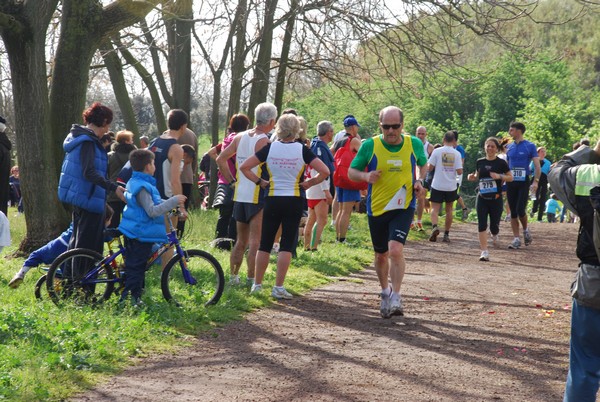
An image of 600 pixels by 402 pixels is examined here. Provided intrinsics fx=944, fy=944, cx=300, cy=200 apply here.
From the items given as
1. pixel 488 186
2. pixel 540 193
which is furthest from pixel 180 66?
pixel 540 193

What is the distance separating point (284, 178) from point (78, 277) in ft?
7.15

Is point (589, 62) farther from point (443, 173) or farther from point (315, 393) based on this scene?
point (315, 393)

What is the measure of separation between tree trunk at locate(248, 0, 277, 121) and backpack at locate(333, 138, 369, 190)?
137 inches

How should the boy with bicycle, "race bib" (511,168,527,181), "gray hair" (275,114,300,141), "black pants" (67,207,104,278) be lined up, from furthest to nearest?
"race bib" (511,168,527,181), "gray hair" (275,114,300,141), "black pants" (67,207,104,278), the boy with bicycle

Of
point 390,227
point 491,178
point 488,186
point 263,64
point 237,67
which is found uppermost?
point 263,64

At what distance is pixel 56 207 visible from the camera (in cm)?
1197

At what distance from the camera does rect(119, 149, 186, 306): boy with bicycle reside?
26.5ft

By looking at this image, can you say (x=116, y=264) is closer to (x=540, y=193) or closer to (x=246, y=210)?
(x=246, y=210)

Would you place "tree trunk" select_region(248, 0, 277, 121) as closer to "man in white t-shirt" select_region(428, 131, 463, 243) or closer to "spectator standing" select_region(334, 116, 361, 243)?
"spectator standing" select_region(334, 116, 361, 243)

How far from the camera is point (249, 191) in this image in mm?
9719

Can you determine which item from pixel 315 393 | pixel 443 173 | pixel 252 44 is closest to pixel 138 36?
pixel 252 44

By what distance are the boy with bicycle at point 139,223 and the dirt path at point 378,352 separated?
97cm

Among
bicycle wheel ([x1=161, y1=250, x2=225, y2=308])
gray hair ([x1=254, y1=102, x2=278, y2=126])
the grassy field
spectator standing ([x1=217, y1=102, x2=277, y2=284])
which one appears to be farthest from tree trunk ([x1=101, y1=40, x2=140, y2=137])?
bicycle wheel ([x1=161, y1=250, x2=225, y2=308])

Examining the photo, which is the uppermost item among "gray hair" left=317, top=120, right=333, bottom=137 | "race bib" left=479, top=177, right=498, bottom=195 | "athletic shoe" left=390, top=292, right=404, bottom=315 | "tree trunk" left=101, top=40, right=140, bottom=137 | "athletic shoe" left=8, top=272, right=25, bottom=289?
"tree trunk" left=101, top=40, right=140, bottom=137
